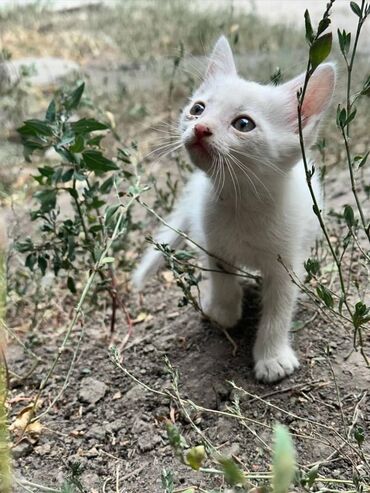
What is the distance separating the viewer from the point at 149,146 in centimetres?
348

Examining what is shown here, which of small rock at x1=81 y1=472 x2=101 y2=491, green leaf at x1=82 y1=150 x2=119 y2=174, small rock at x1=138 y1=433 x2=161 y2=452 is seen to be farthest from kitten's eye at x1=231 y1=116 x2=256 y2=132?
small rock at x1=81 y1=472 x2=101 y2=491

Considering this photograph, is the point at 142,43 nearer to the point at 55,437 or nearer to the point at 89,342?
the point at 89,342

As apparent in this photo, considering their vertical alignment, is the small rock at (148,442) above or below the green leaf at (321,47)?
below

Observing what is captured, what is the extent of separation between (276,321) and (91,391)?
0.54 m

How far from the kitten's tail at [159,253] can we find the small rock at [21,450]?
73cm

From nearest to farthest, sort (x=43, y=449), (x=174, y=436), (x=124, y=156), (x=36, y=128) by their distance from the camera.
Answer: (x=174, y=436), (x=43, y=449), (x=36, y=128), (x=124, y=156)

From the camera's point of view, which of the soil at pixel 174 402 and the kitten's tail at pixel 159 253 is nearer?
the soil at pixel 174 402

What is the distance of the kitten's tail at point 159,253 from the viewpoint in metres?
2.16

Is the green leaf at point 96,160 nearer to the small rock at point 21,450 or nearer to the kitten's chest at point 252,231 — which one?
the kitten's chest at point 252,231

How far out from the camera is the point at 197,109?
1.74 metres

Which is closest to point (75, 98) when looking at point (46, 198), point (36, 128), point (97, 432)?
point (36, 128)

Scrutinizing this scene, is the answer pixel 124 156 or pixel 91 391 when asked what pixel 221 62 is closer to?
pixel 124 156

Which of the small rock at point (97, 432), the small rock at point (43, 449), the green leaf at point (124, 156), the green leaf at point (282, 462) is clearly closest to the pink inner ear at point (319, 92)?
the green leaf at point (124, 156)

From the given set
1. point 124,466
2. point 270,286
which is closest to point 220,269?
point 270,286
